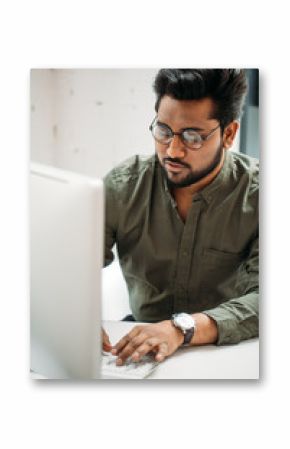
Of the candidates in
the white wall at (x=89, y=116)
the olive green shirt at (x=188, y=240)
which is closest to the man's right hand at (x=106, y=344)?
the olive green shirt at (x=188, y=240)

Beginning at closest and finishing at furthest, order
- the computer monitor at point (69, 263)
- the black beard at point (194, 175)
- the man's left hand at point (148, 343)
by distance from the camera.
Answer: the computer monitor at point (69, 263) → the man's left hand at point (148, 343) → the black beard at point (194, 175)

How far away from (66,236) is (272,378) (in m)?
0.90

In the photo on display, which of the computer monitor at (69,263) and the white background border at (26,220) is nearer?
the computer monitor at (69,263)

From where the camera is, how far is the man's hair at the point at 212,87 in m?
1.93

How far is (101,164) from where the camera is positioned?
77.5 inches

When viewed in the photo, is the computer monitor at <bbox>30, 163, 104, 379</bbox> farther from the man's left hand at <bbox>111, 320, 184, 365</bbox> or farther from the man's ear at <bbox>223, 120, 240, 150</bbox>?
the man's ear at <bbox>223, 120, 240, 150</bbox>

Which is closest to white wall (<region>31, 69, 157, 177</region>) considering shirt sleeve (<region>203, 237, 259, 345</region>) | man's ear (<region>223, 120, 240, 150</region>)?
man's ear (<region>223, 120, 240, 150</region>)

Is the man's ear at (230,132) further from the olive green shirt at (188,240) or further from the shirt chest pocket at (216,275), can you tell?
the shirt chest pocket at (216,275)

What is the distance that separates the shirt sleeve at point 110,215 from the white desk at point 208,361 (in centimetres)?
22

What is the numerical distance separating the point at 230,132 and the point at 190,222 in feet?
0.96

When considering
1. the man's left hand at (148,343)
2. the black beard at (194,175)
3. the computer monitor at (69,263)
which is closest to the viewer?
the computer monitor at (69,263)

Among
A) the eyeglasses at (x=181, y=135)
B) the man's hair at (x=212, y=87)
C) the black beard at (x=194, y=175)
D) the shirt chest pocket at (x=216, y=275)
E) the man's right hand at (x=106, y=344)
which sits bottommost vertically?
the man's right hand at (x=106, y=344)
